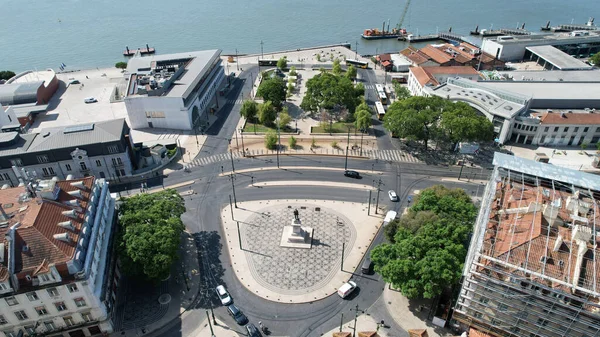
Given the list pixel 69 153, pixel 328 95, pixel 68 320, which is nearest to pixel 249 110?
pixel 328 95

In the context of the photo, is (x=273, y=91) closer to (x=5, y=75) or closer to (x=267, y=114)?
(x=267, y=114)

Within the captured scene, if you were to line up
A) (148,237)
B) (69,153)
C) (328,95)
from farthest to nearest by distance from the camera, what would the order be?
(328,95) → (69,153) → (148,237)

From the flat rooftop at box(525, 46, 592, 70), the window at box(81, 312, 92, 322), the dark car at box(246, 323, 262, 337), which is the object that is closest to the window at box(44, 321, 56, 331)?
the window at box(81, 312, 92, 322)

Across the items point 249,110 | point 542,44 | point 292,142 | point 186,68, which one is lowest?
point 292,142

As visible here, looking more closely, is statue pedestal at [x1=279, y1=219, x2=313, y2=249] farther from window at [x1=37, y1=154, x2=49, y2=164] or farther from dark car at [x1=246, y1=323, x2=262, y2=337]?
window at [x1=37, y1=154, x2=49, y2=164]

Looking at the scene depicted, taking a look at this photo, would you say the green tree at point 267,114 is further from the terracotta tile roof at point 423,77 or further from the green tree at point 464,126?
the terracotta tile roof at point 423,77

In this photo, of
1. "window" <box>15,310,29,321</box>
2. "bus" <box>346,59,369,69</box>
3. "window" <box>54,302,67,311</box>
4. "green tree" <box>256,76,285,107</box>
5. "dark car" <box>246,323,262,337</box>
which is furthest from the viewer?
"bus" <box>346,59,369,69</box>
